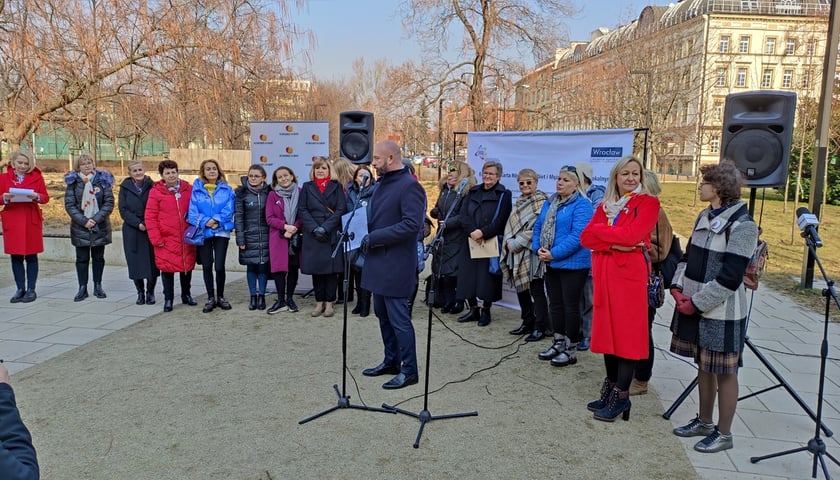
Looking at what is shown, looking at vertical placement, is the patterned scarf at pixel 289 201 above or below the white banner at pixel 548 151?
below

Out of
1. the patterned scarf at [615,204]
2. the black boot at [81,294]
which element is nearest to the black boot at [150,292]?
the black boot at [81,294]

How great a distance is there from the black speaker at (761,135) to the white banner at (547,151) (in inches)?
51.0

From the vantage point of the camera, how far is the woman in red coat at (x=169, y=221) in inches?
254

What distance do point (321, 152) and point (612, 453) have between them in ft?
18.8

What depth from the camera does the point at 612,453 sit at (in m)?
3.44

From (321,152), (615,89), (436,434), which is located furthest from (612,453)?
(615,89)

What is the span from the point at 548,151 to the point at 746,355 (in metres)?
2.99

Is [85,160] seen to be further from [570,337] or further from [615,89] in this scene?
[615,89]

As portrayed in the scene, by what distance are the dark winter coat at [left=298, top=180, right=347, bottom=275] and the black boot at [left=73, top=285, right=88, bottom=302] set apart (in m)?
3.10

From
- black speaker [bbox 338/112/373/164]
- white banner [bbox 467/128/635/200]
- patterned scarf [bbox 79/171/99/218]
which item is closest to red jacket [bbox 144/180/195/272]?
patterned scarf [bbox 79/171/99/218]

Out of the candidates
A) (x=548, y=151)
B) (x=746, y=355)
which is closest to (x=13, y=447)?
(x=746, y=355)

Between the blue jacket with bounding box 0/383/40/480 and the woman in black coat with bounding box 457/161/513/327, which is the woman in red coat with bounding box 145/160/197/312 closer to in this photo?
the woman in black coat with bounding box 457/161/513/327

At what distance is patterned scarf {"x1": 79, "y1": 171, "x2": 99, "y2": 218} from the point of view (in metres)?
6.85

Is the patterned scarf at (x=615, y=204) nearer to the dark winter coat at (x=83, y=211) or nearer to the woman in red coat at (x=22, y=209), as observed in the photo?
the dark winter coat at (x=83, y=211)
